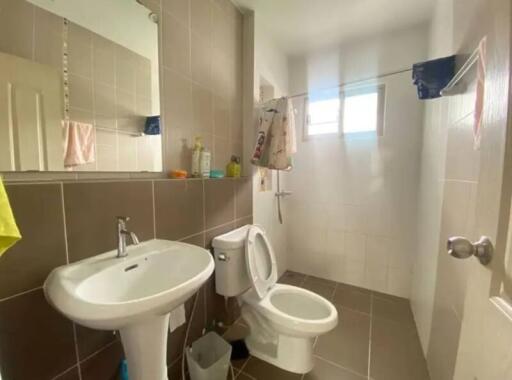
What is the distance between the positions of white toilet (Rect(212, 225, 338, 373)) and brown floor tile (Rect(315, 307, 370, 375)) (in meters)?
0.25

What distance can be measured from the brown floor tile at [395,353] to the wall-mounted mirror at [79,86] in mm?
1790

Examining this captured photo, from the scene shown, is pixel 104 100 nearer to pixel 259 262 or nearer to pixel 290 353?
pixel 259 262

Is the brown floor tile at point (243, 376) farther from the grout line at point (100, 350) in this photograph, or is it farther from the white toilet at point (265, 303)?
the grout line at point (100, 350)

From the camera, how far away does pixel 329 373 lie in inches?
54.2

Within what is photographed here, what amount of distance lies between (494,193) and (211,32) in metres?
1.74

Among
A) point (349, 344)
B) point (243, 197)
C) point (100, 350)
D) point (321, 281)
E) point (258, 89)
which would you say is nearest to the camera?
point (100, 350)

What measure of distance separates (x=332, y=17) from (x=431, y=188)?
1.52 meters

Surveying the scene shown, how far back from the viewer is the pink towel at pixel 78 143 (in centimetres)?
88

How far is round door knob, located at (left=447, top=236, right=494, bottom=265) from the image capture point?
0.47 meters

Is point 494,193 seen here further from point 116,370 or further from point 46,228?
point 116,370

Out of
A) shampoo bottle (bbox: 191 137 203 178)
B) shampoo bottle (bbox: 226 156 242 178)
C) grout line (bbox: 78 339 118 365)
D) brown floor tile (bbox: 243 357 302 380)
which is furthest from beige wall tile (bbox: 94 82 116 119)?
brown floor tile (bbox: 243 357 302 380)

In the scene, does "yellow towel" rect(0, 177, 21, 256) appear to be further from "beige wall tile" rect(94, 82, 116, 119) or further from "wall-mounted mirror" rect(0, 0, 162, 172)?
"beige wall tile" rect(94, 82, 116, 119)

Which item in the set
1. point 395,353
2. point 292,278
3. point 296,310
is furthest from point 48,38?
point 292,278

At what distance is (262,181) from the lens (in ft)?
6.98
